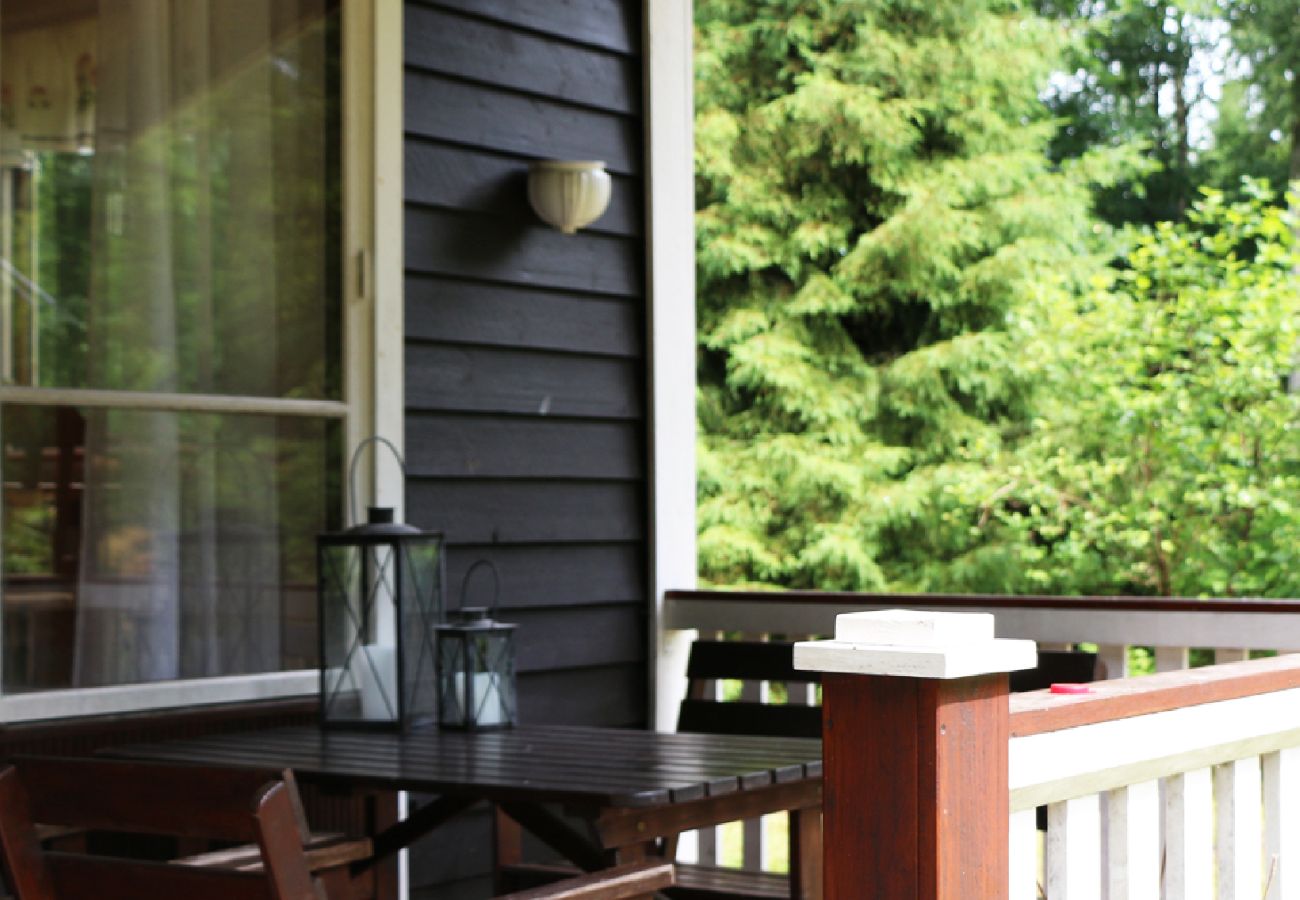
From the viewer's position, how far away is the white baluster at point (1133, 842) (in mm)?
1505

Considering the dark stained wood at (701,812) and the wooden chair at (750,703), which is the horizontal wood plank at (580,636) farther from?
the dark stained wood at (701,812)

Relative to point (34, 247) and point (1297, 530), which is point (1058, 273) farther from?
point (34, 247)

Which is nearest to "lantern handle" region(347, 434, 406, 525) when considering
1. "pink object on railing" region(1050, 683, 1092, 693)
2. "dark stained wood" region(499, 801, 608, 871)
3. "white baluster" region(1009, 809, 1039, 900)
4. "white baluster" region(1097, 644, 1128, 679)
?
"dark stained wood" region(499, 801, 608, 871)

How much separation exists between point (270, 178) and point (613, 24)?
1.08 m

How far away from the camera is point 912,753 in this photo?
4.07 ft

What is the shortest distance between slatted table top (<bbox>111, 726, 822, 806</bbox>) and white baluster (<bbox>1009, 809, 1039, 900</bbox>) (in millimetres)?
907

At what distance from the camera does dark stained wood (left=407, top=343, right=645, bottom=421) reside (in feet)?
12.0

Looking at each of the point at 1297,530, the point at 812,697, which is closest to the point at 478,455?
the point at 812,697

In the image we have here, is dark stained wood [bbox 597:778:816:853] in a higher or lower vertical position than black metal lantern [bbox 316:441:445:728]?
lower

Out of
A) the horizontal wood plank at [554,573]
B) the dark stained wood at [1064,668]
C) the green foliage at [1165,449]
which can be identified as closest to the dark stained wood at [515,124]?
the horizontal wood plank at [554,573]

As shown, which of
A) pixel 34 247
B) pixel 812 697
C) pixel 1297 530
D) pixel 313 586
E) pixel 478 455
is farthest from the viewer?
pixel 1297 530

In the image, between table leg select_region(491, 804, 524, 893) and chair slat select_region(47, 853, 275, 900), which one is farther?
table leg select_region(491, 804, 524, 893)

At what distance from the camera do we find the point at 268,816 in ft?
5.56

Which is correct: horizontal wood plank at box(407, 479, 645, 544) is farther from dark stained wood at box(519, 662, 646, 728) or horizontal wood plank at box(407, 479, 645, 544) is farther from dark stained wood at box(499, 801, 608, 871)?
dark stained wood at box(499, 801, 608, 871)
